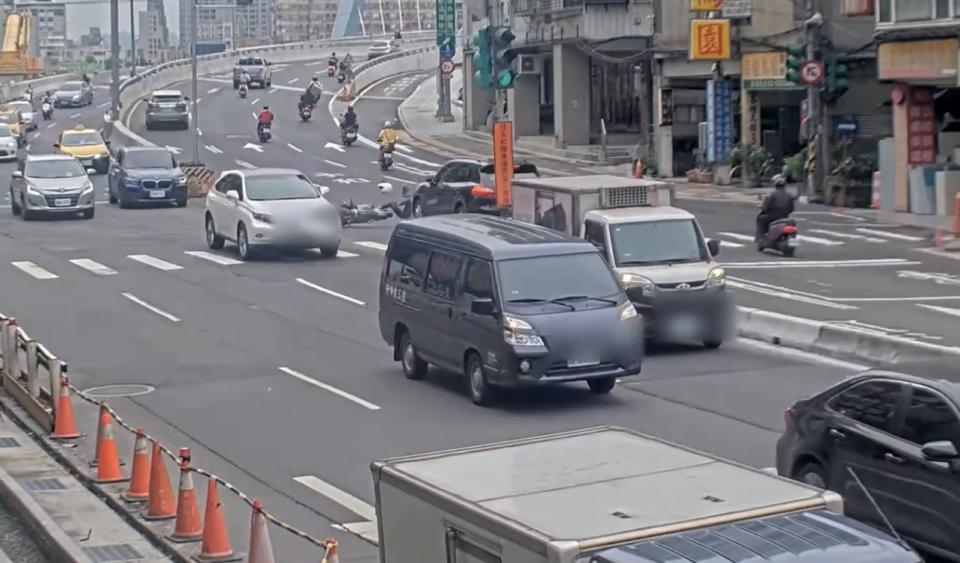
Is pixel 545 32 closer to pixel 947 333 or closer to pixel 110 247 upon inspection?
pixel 110 247

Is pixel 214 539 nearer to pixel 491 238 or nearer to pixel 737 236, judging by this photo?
pixel 491 238

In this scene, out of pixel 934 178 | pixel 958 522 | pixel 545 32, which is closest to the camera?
pixel 958 522

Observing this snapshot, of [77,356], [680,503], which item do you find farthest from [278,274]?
[680,503]

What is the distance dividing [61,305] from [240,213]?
6078 mm

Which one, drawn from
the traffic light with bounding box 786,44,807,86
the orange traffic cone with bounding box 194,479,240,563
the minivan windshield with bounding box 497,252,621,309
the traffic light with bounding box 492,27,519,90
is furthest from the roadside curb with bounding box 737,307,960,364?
the traffic light with bounding box 786,44,807,86

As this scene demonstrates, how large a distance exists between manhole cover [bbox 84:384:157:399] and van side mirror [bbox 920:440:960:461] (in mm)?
10741

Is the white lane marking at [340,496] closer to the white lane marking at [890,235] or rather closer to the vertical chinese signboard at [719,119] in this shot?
the white lane marking at [890,235]

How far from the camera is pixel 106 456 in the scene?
553 inches

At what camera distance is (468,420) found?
1659 cm

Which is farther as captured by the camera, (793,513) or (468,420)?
(468,420)

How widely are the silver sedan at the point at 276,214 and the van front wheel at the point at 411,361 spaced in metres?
11.6

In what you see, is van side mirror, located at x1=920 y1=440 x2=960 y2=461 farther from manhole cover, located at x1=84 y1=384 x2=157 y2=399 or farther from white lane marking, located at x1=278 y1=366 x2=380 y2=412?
manhole cover, located at x1=84 y1=384 x2=157 y2=399

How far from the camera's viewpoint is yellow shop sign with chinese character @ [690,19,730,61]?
4638 cm

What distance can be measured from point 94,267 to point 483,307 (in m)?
15.3
